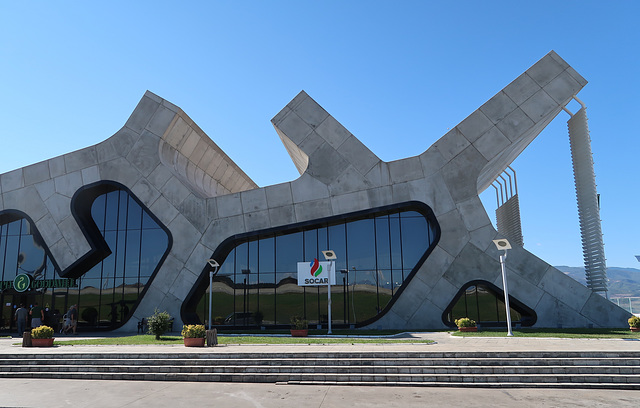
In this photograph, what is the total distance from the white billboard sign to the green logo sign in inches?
673

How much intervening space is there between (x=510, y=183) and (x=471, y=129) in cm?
1267

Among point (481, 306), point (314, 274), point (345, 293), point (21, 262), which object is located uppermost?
point (21, 262)

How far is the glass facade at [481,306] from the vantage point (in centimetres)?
2417

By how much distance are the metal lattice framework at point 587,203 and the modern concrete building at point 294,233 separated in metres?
1.31

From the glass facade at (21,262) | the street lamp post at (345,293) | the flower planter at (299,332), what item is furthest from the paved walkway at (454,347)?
the glass facade at (21,262)

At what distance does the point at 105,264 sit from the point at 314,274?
42.9 ft

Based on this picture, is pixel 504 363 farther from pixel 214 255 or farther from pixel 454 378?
pixel 214 255

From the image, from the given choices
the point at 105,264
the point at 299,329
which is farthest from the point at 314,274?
the point at 105,264

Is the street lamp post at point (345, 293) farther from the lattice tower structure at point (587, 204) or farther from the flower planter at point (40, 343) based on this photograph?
the flower planter at point (40, 343)

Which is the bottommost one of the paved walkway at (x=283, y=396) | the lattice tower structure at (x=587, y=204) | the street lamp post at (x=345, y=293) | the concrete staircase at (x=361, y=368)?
the paved walkway at (x=283, y=396)

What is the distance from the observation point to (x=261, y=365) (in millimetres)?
13414

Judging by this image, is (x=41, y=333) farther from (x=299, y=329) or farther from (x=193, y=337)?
(x=299, y=329)

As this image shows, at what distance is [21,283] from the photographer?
28.9 metres

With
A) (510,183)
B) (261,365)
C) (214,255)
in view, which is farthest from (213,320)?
(510,183)
